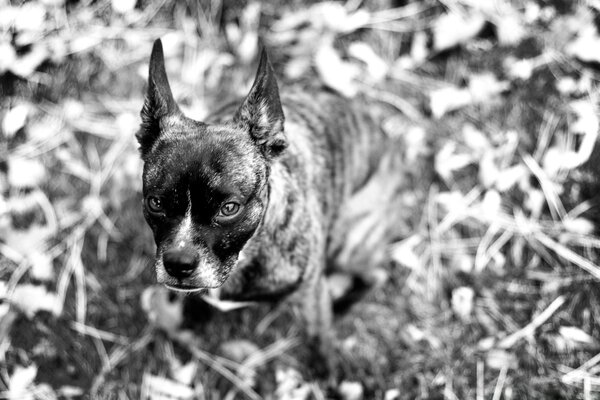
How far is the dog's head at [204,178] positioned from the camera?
281cm

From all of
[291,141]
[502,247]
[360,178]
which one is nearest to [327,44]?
[360,178]

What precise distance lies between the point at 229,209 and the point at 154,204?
40 centimetres

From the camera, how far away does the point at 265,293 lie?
3.48 metres

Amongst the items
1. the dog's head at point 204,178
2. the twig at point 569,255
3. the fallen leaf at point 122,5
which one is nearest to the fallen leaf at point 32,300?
the dog's head at point 204,178

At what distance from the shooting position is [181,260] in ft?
9.09

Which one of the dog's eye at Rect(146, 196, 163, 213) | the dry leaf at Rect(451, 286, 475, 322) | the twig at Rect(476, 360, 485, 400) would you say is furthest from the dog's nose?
the twig at Rect(476, 360, 485, 400)

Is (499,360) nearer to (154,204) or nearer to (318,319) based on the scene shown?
(318,319)

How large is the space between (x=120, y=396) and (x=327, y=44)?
139 inches

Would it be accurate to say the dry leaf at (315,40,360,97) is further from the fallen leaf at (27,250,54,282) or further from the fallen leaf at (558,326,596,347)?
the fallen leaf at (27,250,54,282)

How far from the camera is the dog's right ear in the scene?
295 cm

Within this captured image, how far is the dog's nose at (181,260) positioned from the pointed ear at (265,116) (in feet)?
2.39

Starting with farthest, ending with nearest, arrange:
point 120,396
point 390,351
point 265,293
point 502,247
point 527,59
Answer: point 527,59 → point 502,247 → point 390,351 → point 120,396 → point 265,293

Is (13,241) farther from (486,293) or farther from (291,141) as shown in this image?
(486,293)

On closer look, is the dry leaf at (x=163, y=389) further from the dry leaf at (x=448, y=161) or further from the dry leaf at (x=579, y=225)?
the dry leaf at (x=579, y=225)
